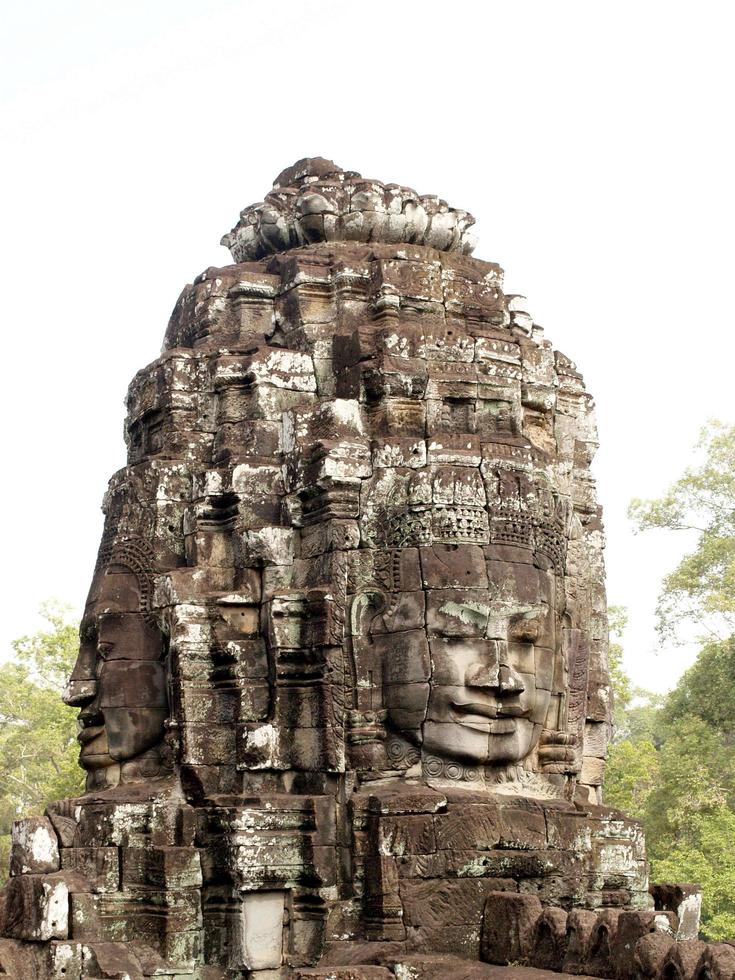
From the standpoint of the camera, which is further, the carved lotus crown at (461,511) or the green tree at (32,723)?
the green tree at (32,723)

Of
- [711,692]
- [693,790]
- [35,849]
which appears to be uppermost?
[711,692]

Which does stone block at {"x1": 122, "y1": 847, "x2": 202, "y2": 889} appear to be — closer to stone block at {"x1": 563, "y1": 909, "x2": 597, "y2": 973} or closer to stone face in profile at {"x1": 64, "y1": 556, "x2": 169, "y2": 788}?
stone face in profile at {"x1": 64, "y1": 556, "x2": 169, "y2": 788}

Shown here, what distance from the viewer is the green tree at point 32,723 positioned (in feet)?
104

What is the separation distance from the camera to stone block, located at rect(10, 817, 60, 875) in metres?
12.0

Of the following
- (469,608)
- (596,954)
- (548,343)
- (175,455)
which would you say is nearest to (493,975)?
(596,954)

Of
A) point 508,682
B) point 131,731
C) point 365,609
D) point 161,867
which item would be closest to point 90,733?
point 131,731

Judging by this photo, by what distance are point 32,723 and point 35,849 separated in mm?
22133

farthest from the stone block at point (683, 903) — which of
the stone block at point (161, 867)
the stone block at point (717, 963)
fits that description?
the stone block at point (717, 963)

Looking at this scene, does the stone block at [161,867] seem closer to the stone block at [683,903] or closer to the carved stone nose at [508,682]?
the carved stone nose at [508,682]

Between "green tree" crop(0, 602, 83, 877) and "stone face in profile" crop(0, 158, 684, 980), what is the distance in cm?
1808

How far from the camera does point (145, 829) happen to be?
12.2 meters

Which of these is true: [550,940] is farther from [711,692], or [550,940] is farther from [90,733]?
[711,692]

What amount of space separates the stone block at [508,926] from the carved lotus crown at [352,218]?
599 cm

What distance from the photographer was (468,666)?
12.0 meters
